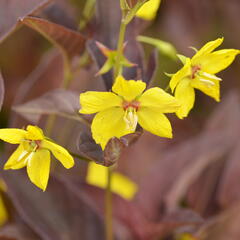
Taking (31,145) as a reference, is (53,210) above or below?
below

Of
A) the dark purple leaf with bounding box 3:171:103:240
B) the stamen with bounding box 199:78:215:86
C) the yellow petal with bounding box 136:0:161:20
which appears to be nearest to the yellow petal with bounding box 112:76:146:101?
the stamen with bounding box 199:78:215:86

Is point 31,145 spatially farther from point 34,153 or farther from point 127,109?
point 127,109

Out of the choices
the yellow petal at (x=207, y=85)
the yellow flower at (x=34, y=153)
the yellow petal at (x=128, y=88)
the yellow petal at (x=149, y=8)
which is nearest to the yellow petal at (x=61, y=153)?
the yellow flower at (x=34, y=153)

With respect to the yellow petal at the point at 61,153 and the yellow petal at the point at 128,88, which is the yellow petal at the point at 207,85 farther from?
the yellow petal at the point at 61,153

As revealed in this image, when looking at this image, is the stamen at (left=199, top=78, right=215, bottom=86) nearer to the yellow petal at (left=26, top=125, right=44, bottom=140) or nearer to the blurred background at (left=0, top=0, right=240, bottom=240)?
the blurred background at (left=0, top=0, right=240, bottom=240)

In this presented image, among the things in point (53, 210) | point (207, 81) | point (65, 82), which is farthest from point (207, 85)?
point (53, 210)

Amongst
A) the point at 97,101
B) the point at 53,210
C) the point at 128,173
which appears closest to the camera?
the point at 97,101

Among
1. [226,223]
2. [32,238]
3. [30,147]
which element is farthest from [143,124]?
[226,223]
